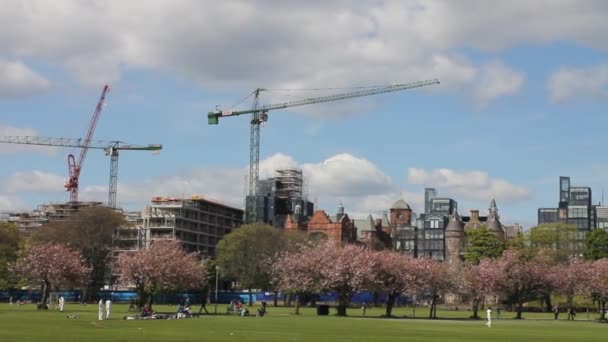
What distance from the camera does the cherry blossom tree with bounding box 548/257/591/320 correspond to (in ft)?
403

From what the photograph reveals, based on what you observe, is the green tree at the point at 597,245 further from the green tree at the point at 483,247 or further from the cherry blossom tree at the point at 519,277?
the cherry blossom tree at the point at 519,277

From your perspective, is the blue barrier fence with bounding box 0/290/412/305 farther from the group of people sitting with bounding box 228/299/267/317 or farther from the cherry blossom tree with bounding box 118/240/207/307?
the group of people sitting with bounding box 228/299/267/317

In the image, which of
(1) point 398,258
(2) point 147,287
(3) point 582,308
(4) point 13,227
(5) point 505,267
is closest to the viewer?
(2) point 147,287

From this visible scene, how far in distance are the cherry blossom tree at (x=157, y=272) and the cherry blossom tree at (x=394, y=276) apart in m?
23.5

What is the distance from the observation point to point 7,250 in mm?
154750

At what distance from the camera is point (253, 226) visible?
17500cm

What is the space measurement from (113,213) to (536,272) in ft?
277

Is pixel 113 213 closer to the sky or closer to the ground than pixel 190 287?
closer to the sky

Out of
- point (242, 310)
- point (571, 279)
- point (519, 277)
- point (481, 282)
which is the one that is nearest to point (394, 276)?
point (481, 282)

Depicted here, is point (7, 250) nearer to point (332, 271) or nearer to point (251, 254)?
point (251, 254)

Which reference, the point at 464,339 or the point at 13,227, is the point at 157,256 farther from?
the point at 13,227

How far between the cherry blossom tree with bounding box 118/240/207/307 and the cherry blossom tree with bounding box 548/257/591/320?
54.8 m

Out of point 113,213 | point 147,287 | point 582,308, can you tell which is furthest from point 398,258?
point 113,213

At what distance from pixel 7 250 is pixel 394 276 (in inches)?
3078
